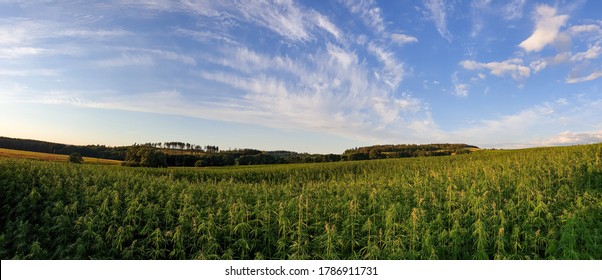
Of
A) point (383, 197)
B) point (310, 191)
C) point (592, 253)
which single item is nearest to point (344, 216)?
point (383, 197)

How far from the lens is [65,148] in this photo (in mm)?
82250

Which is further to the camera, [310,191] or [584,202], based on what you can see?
[310,191]

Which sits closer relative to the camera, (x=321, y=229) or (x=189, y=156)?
(x=321, y=229)

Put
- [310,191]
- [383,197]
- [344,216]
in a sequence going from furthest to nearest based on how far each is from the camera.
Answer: [310,191], [383,197], [344,216]

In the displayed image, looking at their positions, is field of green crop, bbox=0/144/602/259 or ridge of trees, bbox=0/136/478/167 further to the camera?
ridge of trees, bbox=0/136/478/167

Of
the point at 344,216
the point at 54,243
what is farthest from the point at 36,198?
the point at 344,216

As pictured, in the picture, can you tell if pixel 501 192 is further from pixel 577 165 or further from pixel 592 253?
pixel 577 165

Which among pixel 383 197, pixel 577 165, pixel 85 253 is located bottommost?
pixel 85 253

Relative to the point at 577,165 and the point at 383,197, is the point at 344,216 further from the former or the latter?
the point at 577,165

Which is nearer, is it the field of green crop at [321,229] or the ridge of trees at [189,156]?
the field of green crop at [321,229]

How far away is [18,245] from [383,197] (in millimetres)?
11051

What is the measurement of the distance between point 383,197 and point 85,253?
9388 millimetres
